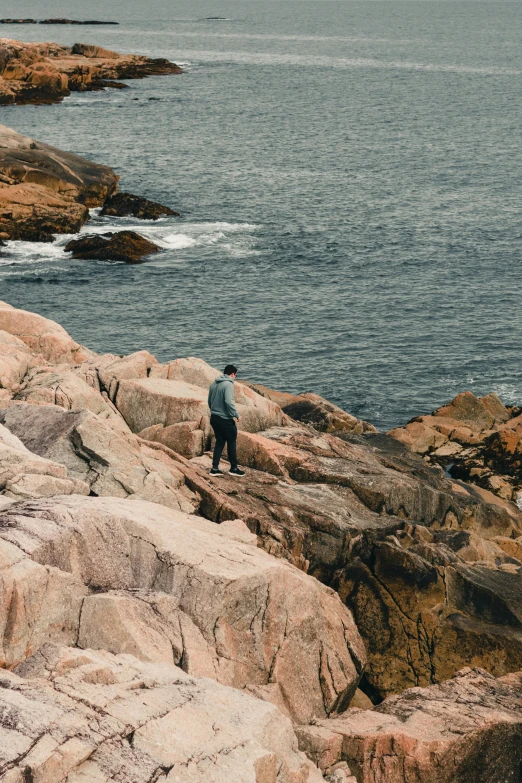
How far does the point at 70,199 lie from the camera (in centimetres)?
7275

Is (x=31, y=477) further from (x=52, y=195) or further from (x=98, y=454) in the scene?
(x=52, y=195)

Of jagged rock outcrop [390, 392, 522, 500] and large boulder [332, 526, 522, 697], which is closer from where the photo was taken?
large boulder [332, 526, 522, 697]

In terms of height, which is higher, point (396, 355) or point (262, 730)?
point (262, 730)

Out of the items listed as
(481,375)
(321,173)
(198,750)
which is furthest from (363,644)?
(321,173)

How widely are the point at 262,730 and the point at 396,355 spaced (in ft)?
131

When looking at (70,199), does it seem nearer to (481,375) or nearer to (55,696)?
(481,375)

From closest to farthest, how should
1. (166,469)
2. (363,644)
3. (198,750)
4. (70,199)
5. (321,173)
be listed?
1. (198,750)
2. (363,644)
3. (166,469)
4. (70,199)
5. (321,173)

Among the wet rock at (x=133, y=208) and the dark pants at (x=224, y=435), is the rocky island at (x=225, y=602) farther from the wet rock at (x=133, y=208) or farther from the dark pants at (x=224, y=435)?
the wet rock at (x=133, y=208)

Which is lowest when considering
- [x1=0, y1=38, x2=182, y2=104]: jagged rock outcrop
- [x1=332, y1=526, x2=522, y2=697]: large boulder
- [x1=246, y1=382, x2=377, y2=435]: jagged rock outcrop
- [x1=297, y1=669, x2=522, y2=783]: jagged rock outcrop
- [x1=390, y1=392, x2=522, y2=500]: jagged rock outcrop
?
[x1=390, y1=392, x2=522, y2=500]: jagged rock outcrop

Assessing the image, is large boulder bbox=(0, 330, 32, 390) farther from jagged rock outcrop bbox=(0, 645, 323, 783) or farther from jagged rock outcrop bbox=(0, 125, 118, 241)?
jagged rock outcrop bbox=(0, 125, 118, 241)

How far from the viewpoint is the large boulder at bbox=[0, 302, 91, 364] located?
98.9ft

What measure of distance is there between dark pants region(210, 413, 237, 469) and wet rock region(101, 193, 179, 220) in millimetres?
53609

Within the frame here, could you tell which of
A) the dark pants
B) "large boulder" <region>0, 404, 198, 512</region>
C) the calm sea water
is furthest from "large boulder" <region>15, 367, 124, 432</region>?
the calm sea water

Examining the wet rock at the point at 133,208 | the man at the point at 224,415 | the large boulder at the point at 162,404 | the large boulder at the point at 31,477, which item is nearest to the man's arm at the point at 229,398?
the man at the point at 224,415
